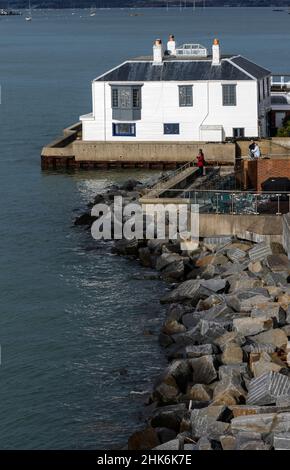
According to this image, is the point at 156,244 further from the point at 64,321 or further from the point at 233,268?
the point at 64,321

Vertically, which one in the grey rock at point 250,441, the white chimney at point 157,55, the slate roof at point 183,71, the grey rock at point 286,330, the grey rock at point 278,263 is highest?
the white chimney at point 157,55

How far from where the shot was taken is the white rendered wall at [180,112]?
52.5 m

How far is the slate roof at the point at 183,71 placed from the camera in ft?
173

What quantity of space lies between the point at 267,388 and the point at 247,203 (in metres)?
13.4

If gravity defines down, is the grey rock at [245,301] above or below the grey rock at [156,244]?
above

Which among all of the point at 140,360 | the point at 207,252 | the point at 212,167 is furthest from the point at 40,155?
the point at 140,360

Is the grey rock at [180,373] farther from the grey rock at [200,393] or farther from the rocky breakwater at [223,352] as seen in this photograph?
the grey rock at [200,393]

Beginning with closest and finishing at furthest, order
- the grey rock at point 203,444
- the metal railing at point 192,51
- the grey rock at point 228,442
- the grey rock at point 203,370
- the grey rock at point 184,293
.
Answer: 1. the grey rock at point 203,444
2. the grey rock at point 228,442
3. the grey rock at point 203,370
4. the grey rock at point 184,293
5. the metal railing at point 192,51

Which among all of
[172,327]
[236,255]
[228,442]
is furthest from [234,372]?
[236,255]

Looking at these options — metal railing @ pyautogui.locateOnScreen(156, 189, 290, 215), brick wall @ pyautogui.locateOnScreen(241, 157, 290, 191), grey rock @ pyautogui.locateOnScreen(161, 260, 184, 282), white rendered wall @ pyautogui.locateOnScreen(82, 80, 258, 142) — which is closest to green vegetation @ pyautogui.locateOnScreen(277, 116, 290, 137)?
white rendered wall @ pyautogui.locateOnScreen(82, 80, 258, 142)

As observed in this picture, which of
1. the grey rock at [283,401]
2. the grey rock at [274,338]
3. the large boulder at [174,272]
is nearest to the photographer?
the grey rock at [283,401]

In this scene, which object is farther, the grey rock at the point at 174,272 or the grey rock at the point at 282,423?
the grey rock at the point at 174,272

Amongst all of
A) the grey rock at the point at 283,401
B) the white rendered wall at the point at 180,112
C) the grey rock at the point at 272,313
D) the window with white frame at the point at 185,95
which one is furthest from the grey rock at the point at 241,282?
the window with white frame at the point at 185,95
